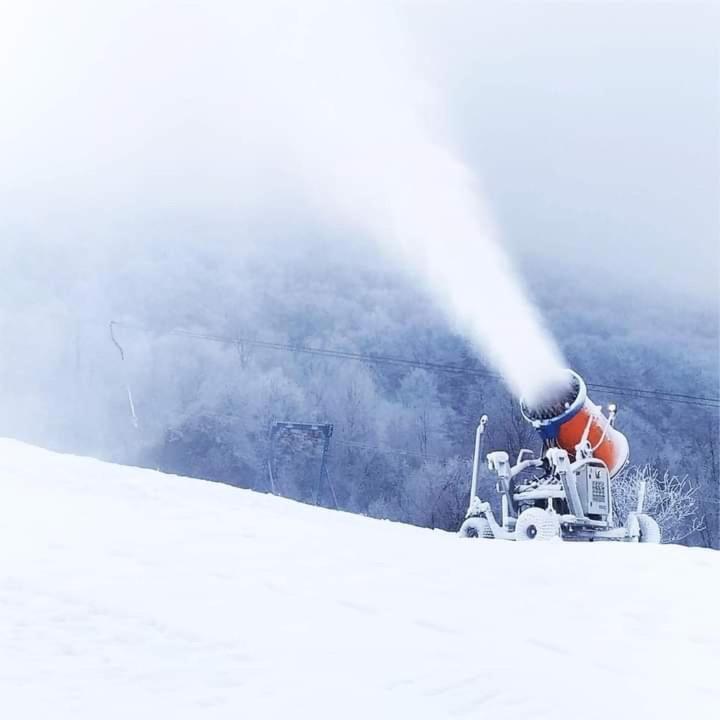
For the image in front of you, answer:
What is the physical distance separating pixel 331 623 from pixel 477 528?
1044 cm

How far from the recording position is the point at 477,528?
57.9 feet

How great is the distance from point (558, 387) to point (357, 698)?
38.8 feet

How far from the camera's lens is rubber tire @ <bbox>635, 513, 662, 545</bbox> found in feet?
59.3

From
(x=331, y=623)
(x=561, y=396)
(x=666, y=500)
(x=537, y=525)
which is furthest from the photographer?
(x=666, y=500)

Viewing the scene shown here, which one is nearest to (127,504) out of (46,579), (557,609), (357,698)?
(46,579)

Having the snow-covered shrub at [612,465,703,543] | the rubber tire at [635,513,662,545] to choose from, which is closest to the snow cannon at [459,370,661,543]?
the rubber tire at [635,513,662,545]

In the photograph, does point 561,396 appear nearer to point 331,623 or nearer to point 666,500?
point 331,623

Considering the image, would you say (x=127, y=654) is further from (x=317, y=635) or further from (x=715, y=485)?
(x=715, y=485)

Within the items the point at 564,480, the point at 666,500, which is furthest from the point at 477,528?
the point at 666,500

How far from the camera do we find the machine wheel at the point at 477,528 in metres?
17.5

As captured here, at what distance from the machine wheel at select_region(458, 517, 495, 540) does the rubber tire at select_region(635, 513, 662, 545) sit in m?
2.98

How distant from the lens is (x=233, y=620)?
7.48 meters

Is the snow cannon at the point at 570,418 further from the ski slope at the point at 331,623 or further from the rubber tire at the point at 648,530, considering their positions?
the ski slope at the point at 331,623

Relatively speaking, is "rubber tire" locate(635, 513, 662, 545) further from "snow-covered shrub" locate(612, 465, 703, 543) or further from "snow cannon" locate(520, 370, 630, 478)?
"snow-covered shrub" locate(612, 465, 703, 543)
